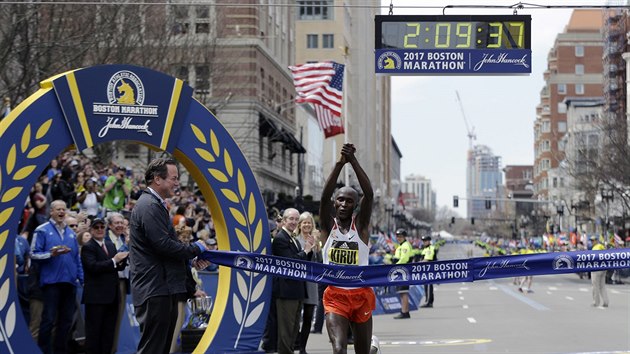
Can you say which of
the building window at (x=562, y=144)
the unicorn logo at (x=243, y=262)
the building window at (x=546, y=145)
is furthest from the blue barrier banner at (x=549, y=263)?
the building window at (x=546, y=145)

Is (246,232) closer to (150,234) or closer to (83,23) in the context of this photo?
(150,234)

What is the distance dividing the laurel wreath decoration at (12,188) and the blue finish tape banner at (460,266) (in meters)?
2.64

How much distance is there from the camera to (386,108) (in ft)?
589

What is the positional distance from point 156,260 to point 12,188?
388 centimetres

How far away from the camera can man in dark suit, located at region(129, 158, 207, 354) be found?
9.91m

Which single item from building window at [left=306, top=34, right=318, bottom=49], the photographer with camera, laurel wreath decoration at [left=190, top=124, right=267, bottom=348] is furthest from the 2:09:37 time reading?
building window at [left=306, top=34, right=318, bottom=49]

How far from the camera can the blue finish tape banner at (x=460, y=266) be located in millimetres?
11977

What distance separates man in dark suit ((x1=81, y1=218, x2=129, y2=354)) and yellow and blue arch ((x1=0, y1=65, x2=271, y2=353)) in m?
0.95

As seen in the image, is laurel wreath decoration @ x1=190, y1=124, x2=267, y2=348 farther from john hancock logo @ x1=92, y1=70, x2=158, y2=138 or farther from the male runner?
the male runner

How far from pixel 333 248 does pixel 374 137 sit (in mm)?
129526

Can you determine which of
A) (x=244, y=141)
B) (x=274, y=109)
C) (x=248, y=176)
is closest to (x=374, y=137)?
(x=274, y=109)

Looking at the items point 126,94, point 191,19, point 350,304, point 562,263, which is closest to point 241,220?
point 126,94

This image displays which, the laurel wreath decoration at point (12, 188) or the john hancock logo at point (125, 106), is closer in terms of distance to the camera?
the laurel wreath decoration at point (12, 188)

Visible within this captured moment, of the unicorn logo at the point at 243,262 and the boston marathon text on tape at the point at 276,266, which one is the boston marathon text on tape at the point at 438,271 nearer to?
the boston marathon text on tape at the point at 276,266
